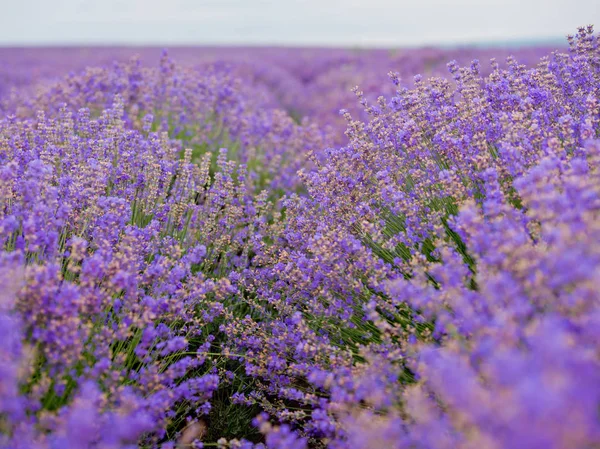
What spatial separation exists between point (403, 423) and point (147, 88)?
4.18m

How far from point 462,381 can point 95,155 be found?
2760 mm

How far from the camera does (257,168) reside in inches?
187

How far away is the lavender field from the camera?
3.61ft

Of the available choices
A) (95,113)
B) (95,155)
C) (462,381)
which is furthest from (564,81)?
(95,113)

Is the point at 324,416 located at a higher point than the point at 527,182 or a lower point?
lower

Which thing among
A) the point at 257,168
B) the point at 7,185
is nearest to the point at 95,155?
the point at 7,185

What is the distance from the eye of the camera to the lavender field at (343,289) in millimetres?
1102

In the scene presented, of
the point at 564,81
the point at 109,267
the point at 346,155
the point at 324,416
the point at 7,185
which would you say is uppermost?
the point at 564,81

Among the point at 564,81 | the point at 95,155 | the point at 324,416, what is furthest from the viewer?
the point at 95,155

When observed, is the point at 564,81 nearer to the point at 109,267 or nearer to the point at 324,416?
the point at 324,416

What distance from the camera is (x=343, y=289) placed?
2.32 meters

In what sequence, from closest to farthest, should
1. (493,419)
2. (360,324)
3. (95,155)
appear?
(493,419) < (360,324) < (95,155)

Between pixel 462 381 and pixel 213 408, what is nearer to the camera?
pixel 462 381

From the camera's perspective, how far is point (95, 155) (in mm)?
3135
